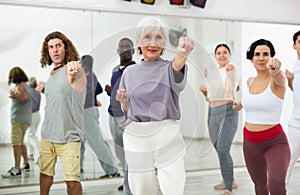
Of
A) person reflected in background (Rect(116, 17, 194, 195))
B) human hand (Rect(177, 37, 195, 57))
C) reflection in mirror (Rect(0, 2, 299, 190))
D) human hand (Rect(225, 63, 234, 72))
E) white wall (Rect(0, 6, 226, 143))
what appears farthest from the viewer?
white wall (Rect(0, 6, 226, 143))

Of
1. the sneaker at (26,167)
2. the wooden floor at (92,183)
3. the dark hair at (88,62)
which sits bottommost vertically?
the wooden floor at (92,183)

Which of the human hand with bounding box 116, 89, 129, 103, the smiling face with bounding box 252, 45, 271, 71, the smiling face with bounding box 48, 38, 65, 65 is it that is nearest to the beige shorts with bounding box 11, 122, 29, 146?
the smiling face with bounding box 48, 38, 65, 65

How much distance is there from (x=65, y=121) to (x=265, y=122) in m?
1.17

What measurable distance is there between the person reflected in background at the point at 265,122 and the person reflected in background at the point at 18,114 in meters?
1.65

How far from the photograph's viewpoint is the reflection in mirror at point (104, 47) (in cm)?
236

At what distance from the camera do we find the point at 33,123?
326cm

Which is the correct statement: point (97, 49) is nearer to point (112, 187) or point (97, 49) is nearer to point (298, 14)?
point (112, 187)

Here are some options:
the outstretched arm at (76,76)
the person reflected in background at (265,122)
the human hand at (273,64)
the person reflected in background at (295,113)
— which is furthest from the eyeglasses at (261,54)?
the outstretched arm at (76,76)

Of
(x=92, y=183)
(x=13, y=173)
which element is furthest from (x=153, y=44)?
(x=13, y=173)

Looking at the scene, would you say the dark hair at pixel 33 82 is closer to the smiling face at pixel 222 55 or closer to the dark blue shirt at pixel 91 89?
the dark blue shirt at pixel 91 89

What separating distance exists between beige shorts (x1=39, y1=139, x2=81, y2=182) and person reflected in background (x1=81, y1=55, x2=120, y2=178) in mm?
99

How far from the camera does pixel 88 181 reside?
345 centimetres

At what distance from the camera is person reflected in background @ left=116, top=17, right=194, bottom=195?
199 cm

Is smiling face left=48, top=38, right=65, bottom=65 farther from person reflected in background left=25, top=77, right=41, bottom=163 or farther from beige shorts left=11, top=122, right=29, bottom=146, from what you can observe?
beige shorts left=11, top=122, right=29, bottom=146
